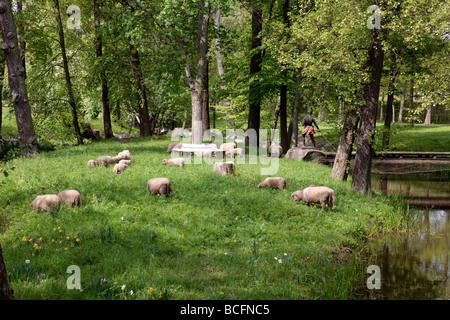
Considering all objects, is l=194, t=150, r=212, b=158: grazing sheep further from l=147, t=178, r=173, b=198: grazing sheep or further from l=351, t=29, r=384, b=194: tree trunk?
l=351, t=29, r=384, b=194: tree trunk

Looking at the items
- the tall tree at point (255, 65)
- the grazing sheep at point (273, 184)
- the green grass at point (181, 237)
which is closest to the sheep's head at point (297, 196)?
the green grass at point (181, 237)

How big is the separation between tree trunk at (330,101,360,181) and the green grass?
2277 millimetres

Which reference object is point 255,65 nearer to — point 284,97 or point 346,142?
point 284,97

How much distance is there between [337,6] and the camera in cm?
1511

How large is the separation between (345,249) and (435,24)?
346 inches

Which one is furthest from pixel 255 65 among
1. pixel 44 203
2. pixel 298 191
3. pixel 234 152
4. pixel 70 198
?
pixel 44 203

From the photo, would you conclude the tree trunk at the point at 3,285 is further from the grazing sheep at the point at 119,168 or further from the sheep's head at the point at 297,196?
the grazing sheep at the point at 119,168

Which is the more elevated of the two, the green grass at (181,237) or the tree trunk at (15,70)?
the tree trunk at (15,70)

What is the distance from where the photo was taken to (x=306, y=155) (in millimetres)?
22531

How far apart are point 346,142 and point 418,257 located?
7.23 m

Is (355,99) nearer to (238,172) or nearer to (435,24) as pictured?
(435,24)

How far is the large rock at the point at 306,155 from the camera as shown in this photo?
2245cm

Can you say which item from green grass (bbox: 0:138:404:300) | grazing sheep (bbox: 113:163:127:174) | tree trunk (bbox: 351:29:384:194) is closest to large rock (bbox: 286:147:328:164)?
tree trunk (bbox: 351:29:384:194)

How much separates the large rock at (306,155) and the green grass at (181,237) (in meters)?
7.32
